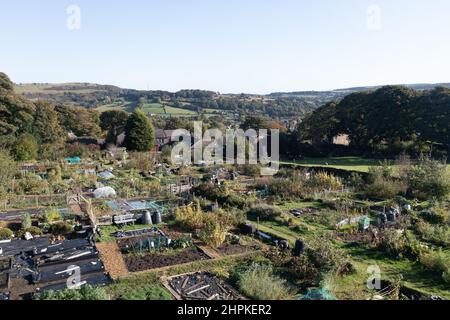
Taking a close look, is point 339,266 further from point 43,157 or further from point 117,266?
point 43,157

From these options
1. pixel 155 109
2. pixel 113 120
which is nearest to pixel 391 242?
pixel 113 120

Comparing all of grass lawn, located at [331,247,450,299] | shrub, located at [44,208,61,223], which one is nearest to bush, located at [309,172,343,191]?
grass lawn, located at [331,247,450,299]

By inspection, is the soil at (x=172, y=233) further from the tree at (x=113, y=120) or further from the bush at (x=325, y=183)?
the tree at (x=113, y=120)

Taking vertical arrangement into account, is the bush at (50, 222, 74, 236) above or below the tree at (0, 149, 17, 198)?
below

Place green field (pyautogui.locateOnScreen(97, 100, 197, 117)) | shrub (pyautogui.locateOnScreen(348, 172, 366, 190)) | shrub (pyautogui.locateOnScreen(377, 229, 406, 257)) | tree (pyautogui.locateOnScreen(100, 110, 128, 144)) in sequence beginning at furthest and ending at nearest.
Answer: green field (pyautogui.locateOnScreen(97, 100, 197, 117)), tree (pyautogui.locateOnScreen(100, 110, 128, 144)), shrub (pyautogui.locateOnScreen(348, 172, 366, 190)), shrub (pyautogui.locateOnScreen(377, 229, 406, 257))

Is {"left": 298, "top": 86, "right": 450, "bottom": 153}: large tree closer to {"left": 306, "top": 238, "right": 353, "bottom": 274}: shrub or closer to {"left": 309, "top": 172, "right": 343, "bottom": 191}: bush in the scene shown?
{"left": 309, "top": 172, "right": 343, "bottom": 191}: bush

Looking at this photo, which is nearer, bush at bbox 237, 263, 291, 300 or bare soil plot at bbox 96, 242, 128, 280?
bush at bbox 237, 263, 291, 300

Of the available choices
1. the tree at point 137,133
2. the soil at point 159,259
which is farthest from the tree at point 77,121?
the soil at point 159,259

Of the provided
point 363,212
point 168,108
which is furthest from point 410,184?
point 168,108

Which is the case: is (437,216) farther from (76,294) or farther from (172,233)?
(76,294)
